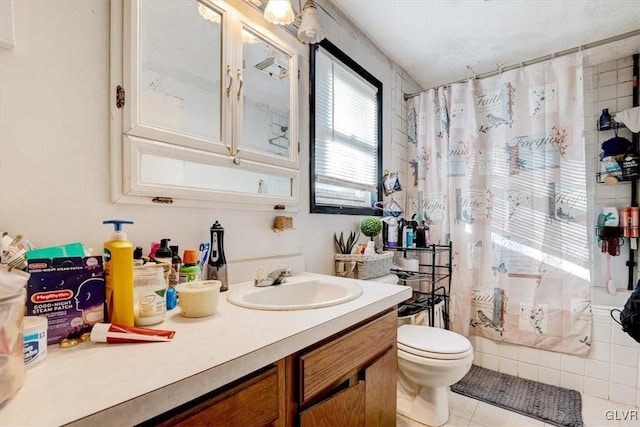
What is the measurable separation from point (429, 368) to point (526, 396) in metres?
0.92

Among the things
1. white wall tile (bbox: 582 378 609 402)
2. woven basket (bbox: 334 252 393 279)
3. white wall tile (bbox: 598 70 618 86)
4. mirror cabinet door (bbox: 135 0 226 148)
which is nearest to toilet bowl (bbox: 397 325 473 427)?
woven basket (bbox: 334 252 393 279)

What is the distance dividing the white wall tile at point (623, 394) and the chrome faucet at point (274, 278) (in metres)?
2.16

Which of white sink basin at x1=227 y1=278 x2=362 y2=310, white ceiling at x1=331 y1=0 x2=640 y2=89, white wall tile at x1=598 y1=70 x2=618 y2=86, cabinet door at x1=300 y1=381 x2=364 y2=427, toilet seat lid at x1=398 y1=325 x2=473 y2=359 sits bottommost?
toilet seat lid at x1=398 y1=325 x2=473 y2=359

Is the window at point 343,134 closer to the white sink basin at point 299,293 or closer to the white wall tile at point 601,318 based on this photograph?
the white sink basin at point 299,293

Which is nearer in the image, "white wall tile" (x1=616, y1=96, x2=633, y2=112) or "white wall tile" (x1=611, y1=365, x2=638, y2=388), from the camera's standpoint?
"white wall tile" (x1=611, y1=365, x2=638, y2=388)

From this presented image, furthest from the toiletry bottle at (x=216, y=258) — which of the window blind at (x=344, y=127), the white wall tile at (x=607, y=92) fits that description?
the white wall tile at (x=607, y=92)

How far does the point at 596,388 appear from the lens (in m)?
1.86

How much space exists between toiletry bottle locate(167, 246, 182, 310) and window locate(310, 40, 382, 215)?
2.64ft

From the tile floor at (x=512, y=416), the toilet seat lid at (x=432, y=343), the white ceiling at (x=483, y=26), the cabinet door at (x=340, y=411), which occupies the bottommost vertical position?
the tile floor at (x=512, y=416)

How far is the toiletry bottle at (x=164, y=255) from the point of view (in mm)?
855

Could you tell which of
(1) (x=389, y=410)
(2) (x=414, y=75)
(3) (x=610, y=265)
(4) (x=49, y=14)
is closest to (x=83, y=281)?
(4) (x=49, y=14)

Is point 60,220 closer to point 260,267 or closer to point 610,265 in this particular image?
point 260,267

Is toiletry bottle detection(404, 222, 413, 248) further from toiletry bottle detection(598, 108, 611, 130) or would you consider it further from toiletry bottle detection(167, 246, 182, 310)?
toiletry bottle detection(598, 108, 611, 130)

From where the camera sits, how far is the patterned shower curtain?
6.23 ft
